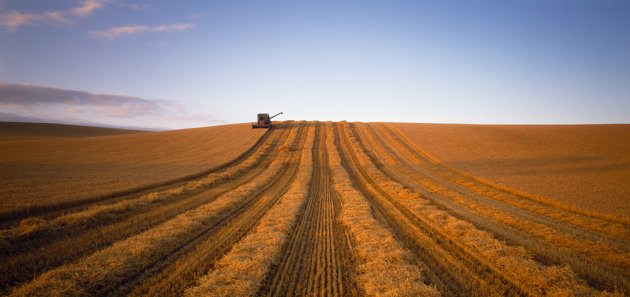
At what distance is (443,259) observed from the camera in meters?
6.96

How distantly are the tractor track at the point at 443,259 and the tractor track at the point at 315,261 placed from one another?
5.77 ft

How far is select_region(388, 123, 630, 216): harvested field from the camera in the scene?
523 inches

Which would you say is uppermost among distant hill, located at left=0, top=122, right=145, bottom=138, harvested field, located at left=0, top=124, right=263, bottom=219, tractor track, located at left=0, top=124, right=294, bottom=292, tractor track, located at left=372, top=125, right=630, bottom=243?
distant hill, located at left=0, top=122, right=145, bottom=138

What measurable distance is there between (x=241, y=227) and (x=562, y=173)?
20.3 meters

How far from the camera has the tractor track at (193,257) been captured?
18.0 ft

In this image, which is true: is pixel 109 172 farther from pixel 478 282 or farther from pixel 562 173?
pixel 562 173

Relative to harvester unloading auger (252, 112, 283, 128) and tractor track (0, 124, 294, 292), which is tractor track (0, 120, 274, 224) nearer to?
tractor track (0, 124, 294, 292)

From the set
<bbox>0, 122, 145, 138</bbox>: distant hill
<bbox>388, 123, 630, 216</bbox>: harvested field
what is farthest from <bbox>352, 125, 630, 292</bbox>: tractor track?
<bbox>0, 122, 145, 138</bbox>: distant hill

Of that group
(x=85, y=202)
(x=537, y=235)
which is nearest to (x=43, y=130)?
(x=85, y=202)

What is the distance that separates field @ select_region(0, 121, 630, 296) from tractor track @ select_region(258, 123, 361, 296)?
0.15 ft

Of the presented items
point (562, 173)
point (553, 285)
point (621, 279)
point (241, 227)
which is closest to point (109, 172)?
point (241, 227)

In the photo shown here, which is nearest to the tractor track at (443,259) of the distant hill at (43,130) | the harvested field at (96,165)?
the harvested field at (96,165)

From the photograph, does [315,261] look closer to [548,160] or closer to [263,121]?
[548,160]

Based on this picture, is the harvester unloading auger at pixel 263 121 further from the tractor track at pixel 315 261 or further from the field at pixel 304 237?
the tractor track at pixel 315 261
